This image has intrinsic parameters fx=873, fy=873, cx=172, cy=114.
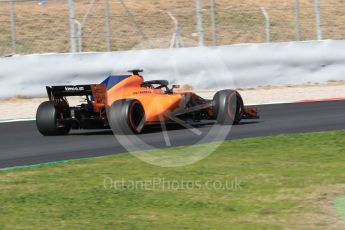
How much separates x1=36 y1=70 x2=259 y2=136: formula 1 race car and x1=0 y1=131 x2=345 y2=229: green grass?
1.65 m

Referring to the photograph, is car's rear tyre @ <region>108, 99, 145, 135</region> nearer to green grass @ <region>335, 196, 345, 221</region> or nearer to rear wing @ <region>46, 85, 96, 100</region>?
rear wing @ <region>46, 85, 96, 100</region>

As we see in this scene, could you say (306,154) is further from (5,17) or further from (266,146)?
(5,17)

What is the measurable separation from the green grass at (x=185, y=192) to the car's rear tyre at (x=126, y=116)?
58.2 inches

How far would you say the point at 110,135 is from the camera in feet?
44.8

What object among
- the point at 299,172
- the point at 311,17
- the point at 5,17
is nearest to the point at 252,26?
the point at 311,17

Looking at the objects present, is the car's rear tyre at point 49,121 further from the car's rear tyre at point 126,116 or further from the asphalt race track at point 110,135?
the car's rear tyre at point 126,116

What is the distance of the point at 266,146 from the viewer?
11742 millimetres

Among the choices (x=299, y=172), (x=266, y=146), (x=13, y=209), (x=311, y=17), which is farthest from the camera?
(x=311, y=17)

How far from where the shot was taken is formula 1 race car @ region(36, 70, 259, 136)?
1288cm

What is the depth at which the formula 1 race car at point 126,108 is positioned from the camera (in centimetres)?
1288

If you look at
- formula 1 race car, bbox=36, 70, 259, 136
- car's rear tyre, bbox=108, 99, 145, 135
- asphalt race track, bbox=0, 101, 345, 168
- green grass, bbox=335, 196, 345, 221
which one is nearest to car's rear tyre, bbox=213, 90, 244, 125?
formula 1 race car, bbox=36, 70, 259, 136

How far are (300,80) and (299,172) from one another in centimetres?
1218

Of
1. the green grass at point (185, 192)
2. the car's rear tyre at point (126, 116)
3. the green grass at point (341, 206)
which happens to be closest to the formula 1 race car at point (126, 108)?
the car's rear tyre at point (126, 116)

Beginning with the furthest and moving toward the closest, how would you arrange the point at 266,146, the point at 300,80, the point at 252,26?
the point at 252,26 → the point at 300,80 → the point at 266,146
